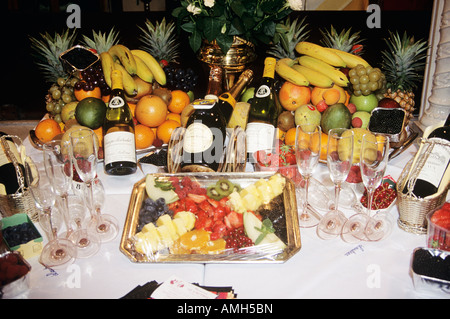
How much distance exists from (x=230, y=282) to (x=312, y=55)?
156cm

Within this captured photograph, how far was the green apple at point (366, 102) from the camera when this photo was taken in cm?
199

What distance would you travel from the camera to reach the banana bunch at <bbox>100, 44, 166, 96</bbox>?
2.06 m

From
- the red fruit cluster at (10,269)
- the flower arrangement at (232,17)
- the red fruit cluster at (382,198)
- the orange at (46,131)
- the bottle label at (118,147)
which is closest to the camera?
the red fruit cluster at (10,269)

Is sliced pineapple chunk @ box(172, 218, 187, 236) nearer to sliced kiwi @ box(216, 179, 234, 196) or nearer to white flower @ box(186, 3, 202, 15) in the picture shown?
sliced kiwi @ box(216, 179, 234, 196)

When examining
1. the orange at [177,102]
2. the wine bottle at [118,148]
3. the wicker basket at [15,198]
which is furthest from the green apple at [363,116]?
the wicker basket at [15,198]

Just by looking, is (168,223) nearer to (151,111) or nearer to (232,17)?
(151,111)

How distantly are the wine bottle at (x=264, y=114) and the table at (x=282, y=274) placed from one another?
1.75ft

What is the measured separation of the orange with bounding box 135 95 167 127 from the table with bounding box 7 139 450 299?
2.73ft

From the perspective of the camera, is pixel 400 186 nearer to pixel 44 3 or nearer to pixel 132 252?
pixel 132 252

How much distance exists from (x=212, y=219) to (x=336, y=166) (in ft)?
1.51

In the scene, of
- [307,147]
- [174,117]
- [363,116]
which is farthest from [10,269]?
[363,116]

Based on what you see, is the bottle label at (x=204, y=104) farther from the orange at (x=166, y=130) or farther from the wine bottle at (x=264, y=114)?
the orange at (x=166, y=130)

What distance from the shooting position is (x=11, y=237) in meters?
1.17

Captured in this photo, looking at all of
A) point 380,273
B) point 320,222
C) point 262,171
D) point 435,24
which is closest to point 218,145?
point 262,171
